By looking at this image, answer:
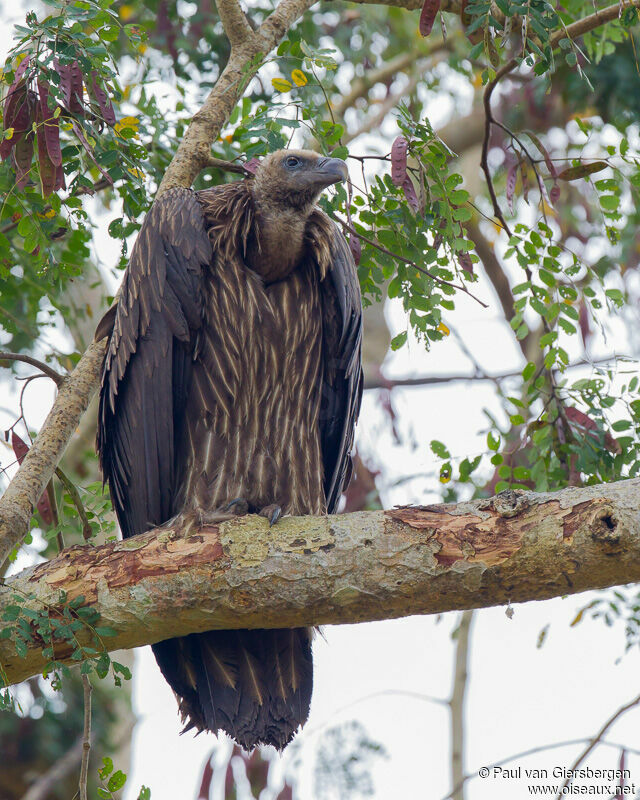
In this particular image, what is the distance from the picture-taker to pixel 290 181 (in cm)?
486

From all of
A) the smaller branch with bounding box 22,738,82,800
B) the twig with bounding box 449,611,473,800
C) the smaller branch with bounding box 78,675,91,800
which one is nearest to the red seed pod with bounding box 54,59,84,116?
the smaller branch with bounding box 78,675,91,800

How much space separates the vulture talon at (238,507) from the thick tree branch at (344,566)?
2.59ft

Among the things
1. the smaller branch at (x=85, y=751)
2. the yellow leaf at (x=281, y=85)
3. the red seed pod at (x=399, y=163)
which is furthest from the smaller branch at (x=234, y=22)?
the smaller branch at (x=85, y=751)

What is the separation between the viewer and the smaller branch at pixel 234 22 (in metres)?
5.12

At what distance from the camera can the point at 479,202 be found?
14.0m

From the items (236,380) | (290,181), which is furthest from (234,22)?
(236,380)

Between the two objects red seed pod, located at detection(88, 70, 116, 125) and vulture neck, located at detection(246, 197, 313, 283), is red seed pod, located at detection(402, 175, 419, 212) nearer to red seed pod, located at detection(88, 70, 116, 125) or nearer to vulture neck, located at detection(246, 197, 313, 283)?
vulture neck, located at detection(246, 197, 313, 283)

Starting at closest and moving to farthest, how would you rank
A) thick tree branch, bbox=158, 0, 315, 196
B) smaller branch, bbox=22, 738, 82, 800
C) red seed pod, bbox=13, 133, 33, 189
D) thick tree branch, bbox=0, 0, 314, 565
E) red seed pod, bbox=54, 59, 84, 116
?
1. thick tree branch, bbox=0, 0, 314, 565
2. red seed pod, bbox=54, 59, 84, 116
3. red seed pod, bbox=13, 133, 33, 189
4. thick tree branch, bbox=158, 0, 315, 196
5. smaller branch, bbox=22, 738, 82, 800

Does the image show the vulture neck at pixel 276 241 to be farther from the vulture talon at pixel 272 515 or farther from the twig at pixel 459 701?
the twig at pixel 459 701

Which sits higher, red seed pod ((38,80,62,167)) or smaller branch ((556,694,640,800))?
red seed pod ((38,80,62,167))

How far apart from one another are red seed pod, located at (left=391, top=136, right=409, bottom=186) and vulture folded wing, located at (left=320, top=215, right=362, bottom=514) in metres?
0.60

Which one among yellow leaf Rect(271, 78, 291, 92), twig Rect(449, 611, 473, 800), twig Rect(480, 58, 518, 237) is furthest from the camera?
twig Rect(449, 611, 473, 800)

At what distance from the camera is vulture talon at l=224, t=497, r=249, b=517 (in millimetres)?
4449

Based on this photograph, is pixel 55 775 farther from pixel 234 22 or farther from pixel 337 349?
pixel 234 22
